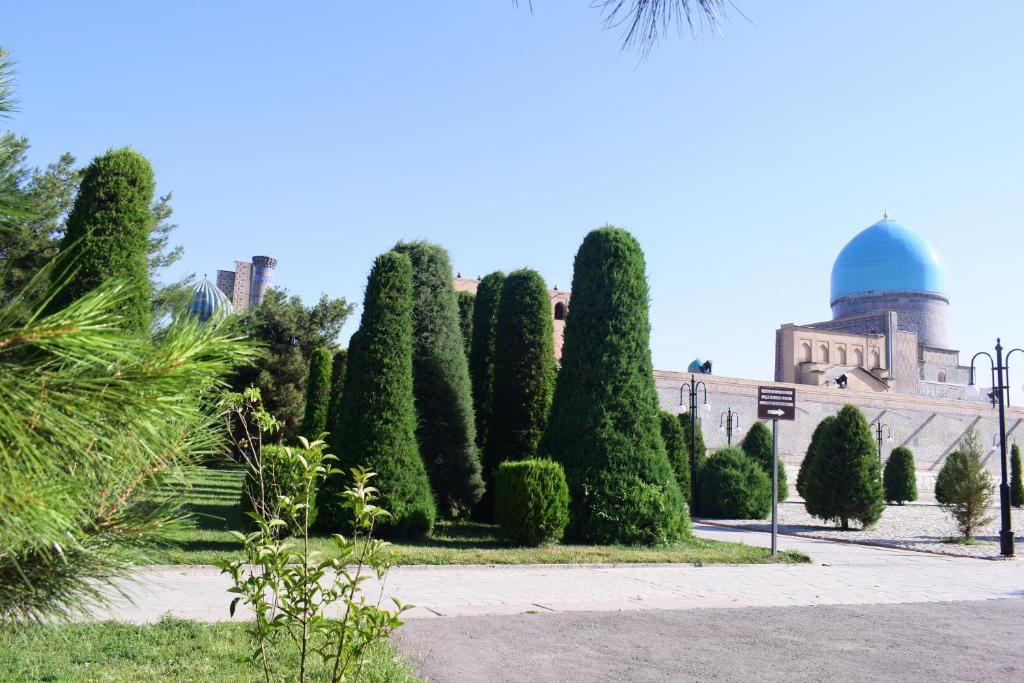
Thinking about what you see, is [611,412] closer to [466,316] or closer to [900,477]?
[466,316]

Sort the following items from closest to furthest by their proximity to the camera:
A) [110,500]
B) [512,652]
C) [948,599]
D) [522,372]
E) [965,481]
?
[110,500]
[512,652]
[948,599]
[522,372]
[965,481]

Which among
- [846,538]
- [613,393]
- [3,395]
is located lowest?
[846,538]

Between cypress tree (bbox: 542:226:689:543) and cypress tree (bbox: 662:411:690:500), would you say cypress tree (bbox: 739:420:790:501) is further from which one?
cypress tree (bbox: 542:226:689:543)

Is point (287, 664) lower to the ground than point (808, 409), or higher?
lower

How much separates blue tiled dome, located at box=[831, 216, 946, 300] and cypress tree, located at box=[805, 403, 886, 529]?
4816cm

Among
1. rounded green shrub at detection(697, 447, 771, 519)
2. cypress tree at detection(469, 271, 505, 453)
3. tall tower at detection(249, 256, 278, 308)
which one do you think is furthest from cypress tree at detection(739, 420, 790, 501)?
tall tower at detection(249, 256, 278, 308)

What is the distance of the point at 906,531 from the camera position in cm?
1888

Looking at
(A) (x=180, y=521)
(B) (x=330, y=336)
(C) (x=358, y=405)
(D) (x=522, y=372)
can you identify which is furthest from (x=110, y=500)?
(B) (x=330, y=336)

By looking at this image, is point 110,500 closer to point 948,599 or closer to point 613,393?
point 948,599

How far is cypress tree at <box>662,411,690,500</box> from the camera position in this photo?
69.7 feet

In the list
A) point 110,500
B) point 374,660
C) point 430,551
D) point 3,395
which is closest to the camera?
point 3,395

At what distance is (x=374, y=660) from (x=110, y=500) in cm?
334

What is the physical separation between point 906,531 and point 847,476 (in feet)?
6.96

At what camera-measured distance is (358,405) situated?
12.0m
